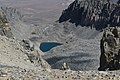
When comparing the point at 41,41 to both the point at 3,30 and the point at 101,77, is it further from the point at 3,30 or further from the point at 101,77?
the point at 101,77

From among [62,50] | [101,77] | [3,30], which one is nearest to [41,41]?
[62,50]

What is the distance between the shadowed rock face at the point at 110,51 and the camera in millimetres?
53344

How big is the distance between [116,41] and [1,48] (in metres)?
25.1

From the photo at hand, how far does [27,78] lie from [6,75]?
1160 mm

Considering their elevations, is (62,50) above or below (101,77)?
above

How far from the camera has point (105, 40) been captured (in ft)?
202

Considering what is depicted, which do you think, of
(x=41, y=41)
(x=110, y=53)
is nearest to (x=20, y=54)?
(x=110, y=53)

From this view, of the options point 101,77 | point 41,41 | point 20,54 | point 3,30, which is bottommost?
point 101,77

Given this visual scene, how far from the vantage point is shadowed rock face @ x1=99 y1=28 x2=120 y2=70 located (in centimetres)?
5334

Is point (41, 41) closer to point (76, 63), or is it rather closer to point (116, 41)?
point (76, 63)

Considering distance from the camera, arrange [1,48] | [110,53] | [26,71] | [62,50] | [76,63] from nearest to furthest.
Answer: [26,71] < [1,48] < [110,53] < [76,63] < [62,50]

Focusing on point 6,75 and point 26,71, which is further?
point 26,71

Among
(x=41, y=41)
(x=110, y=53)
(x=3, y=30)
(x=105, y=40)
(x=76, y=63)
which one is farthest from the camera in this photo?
(x=41, y=41)

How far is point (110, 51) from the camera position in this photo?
188 ft
